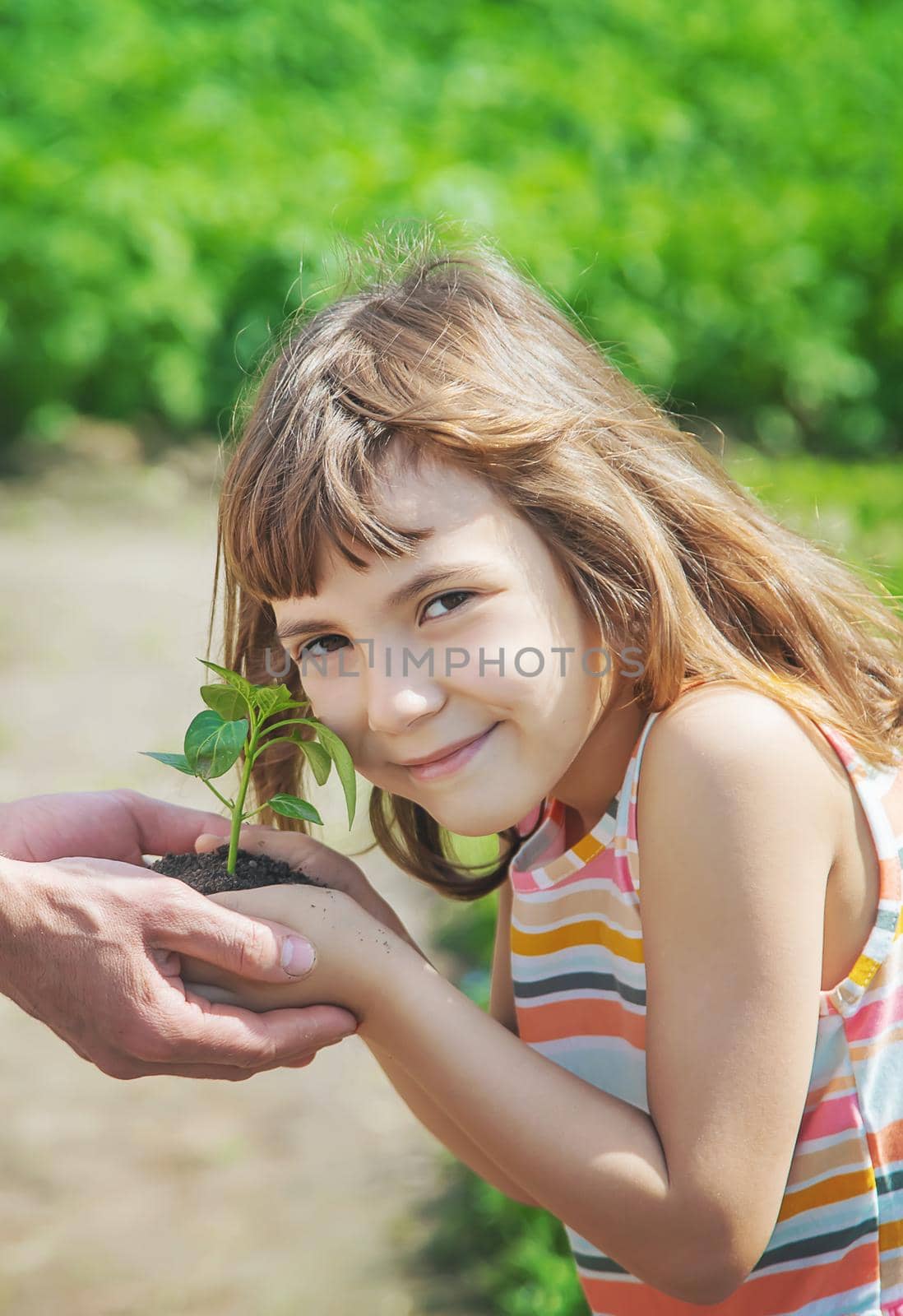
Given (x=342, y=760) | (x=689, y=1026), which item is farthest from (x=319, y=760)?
(x=689, y=1026)

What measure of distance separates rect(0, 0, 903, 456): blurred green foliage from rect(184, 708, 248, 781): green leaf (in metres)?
4.68

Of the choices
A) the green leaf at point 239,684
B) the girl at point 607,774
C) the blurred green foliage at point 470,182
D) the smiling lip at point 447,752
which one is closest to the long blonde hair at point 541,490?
the girl at point 607,774

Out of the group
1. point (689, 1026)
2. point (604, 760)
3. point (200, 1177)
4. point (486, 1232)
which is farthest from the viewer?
point (200, 1177)

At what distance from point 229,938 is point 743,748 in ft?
2.20

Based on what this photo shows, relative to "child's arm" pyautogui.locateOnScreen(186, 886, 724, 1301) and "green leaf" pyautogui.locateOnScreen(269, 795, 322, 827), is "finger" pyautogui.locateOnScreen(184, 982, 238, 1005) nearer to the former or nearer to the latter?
"child's arm" pyautogui.locateOnScreen(186, 886, 724, 1301)

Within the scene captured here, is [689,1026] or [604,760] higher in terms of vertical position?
[604,760]

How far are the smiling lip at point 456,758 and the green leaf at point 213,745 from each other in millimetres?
245

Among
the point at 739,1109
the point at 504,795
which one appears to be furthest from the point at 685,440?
the point at 739,1109

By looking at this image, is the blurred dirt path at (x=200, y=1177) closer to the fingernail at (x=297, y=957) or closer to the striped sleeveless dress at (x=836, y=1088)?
the fingernail at (x=297, y=957)

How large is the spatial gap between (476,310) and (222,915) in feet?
2.99

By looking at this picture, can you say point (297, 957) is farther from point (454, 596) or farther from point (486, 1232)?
point (486, 1232)

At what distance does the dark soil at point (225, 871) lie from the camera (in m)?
1.81

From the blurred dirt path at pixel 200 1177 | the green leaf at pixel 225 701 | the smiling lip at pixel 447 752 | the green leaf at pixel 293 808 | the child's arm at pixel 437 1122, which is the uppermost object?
the green leaf at pixel 225 701

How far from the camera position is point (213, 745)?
1.75 m
